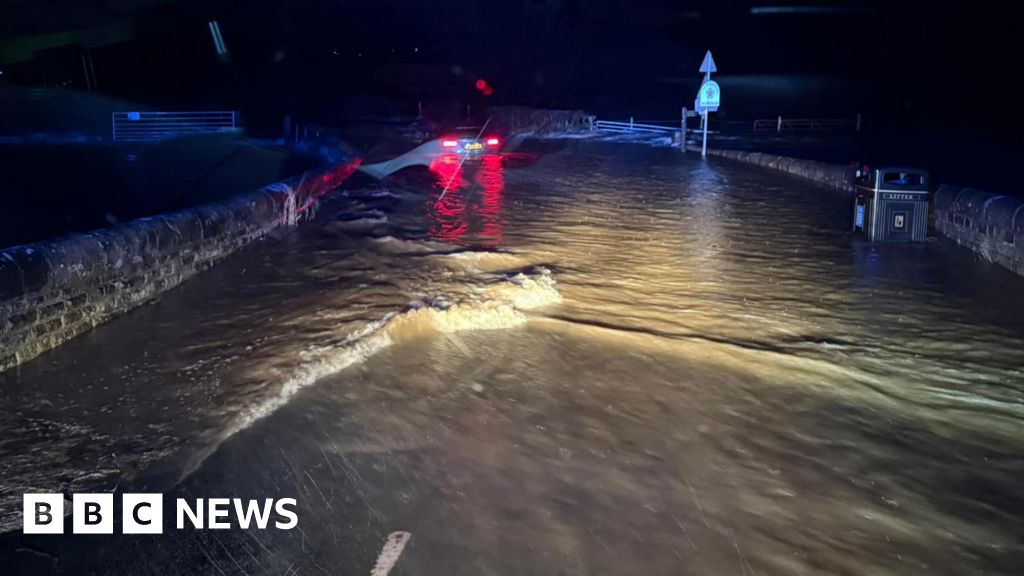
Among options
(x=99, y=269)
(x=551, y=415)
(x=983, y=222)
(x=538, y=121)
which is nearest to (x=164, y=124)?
(x=538, y=121)

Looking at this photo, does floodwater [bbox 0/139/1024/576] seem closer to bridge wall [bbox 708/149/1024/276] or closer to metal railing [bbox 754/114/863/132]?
bridge wall [bbox 708/149/1024/276]

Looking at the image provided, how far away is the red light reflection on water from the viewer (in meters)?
12.2

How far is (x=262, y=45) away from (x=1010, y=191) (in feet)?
195

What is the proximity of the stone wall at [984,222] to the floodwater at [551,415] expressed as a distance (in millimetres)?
410

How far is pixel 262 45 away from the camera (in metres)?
63.3

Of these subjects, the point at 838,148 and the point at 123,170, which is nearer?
the point at 123,170

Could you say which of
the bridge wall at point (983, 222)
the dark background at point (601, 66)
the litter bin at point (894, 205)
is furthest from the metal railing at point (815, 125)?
the litter bin at point (894, 205)

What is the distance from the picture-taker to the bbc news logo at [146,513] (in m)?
4.18

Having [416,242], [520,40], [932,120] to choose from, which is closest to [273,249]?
[416,242]

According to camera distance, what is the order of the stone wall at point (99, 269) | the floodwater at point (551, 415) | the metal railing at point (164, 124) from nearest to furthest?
1. the floodwater at point (551, 415)
2. the stone wall at point (99, 269)
3. the metal railing at point (164, 124)

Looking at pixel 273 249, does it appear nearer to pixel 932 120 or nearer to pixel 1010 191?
pixel 1010 191

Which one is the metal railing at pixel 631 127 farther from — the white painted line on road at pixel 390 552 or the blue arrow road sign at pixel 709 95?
the white painted line on road at pixel 390 552

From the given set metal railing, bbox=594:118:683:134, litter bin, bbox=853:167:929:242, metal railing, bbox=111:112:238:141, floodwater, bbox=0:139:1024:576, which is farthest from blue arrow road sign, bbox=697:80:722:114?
metal railing, bbox=111:112:238:141

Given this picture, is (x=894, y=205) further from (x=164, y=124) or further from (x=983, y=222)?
(x=164, y=124)
